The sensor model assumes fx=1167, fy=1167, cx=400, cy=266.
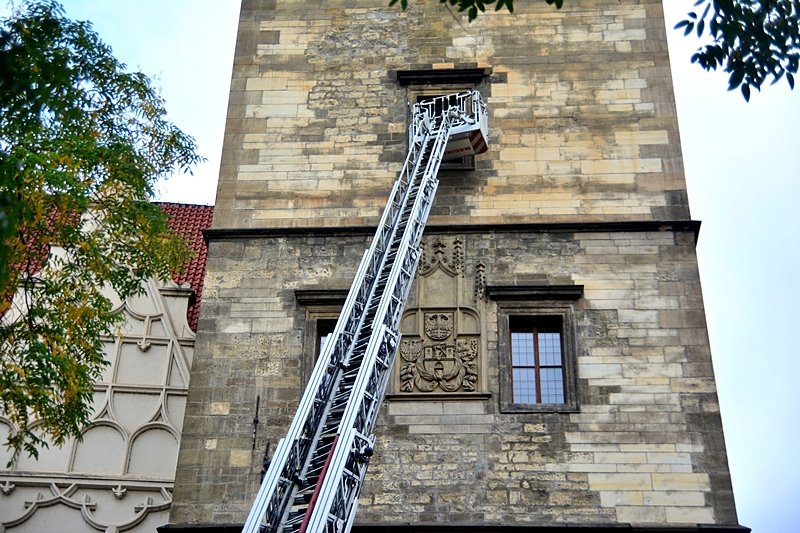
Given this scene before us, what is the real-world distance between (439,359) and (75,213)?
539cm

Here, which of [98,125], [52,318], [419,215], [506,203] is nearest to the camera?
[52,318]

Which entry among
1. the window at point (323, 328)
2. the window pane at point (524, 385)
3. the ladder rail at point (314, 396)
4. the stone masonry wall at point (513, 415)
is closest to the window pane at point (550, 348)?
the window pane at point (524, 385)

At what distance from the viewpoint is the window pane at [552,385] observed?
16.0m

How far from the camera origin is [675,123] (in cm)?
1809

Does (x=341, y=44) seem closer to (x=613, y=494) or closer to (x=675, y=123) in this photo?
(x=675, y=123)

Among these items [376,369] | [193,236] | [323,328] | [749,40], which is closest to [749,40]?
[749,40]

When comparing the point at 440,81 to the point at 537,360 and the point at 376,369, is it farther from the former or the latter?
the point at 376,369

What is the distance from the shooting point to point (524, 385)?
16156 mm

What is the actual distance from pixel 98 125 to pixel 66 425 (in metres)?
3.88

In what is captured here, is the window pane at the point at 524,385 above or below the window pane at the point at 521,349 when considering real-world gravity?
below

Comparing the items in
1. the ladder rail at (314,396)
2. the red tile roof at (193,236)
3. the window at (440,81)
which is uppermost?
the window at (440,81)

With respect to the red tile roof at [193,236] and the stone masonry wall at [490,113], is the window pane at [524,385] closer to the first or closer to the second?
the stone masonry wall at [490,113]

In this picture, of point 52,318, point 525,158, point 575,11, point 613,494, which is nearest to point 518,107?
point 525,158

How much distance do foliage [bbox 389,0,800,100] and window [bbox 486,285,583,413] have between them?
6.70 m
